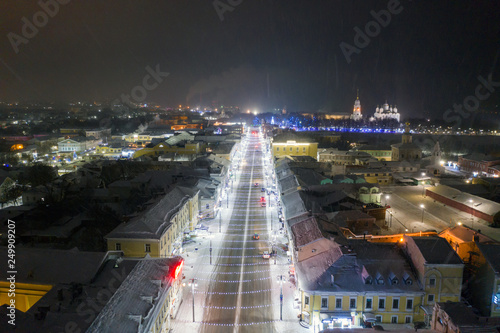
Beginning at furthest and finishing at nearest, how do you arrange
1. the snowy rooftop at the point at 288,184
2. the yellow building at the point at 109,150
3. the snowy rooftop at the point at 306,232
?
the yellow building at the point at 109,150, the snowy rooftop at the point at 288,184, the snowy rooftop at the point at 306,232

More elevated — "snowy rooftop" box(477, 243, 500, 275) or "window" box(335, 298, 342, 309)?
"snowy rooftop" box(477, 243, 500, 275)

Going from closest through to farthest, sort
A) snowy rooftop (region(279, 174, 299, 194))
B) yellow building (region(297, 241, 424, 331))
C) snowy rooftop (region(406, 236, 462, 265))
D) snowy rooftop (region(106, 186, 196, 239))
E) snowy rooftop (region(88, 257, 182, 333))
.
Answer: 1. snowy rooftop (region(88, 257, 182, 333))
2. yellow building (region(297, 241, 424, 331))
3. snowy rooftop (region(406, 236, 462, 265))
4. snowy rooftop (region(106, 186, 196, 239))
5. snowy rooftop (region(279, 174, 299, 194))

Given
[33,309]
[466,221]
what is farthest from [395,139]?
[33,309]

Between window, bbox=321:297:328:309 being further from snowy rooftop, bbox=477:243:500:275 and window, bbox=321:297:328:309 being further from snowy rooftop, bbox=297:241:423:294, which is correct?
snowy rooftop, bbox=477:243:500:275

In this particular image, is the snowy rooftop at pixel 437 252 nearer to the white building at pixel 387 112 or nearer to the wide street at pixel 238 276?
the wide street at pixel 238 276

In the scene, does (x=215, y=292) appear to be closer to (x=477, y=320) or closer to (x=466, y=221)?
(x=477, y=320)

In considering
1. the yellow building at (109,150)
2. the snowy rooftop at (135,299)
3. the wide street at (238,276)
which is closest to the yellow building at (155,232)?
the wide street at (238,276)

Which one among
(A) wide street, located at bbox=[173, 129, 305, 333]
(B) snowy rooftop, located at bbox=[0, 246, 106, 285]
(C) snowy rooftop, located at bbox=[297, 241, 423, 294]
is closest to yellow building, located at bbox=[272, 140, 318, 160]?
(A) wide street, located at bbox=[173, 129, 305, 333]
